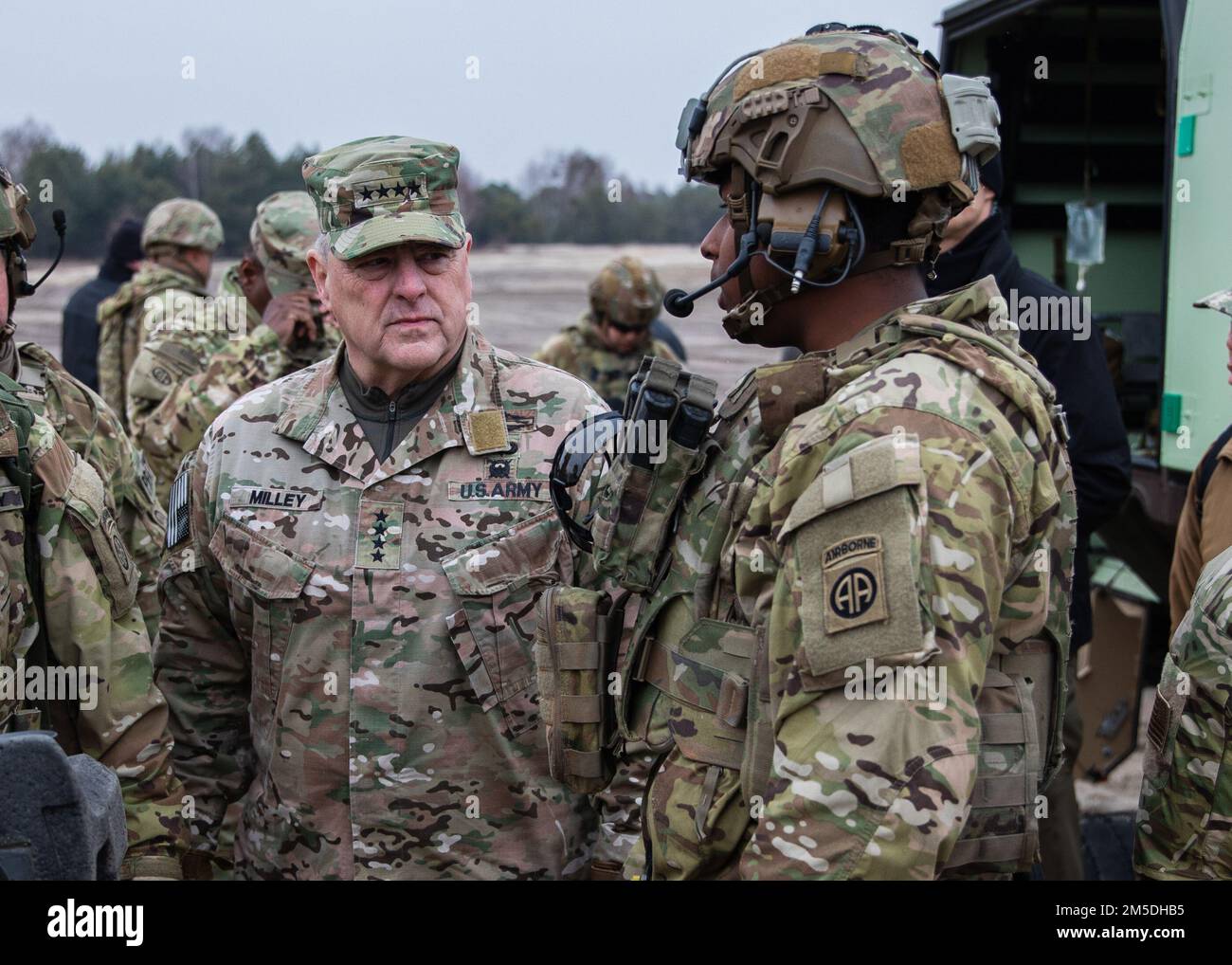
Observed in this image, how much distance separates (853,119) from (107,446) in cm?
246

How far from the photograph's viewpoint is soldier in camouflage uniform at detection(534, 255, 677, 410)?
24.2 ft

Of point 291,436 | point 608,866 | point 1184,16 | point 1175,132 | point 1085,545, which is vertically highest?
point 1184,16

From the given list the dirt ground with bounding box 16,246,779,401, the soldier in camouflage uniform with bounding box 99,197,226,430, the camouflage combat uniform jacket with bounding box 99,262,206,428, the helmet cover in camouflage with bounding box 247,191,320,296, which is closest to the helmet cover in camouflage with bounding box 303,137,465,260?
the helmet cover in camouflage with bounding box 247,191,320,296

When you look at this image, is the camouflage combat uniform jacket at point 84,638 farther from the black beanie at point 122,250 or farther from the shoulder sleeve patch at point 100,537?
the black beanie at point 122,250

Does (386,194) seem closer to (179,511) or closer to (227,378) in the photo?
(179,511)

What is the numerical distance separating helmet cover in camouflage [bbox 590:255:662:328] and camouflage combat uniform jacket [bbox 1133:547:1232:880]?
16.9 ft

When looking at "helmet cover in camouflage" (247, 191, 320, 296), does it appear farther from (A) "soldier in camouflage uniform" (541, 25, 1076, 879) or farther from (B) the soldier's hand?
(A) "soldier in camouflage uniform" (541, 25, 1076, 879)

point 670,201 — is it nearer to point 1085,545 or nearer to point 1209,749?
point 1085,545

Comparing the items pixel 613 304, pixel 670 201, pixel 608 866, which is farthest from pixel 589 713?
pixel 670 201

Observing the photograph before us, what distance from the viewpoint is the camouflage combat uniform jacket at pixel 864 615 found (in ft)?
5.51

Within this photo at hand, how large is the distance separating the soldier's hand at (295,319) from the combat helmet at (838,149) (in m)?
2.74

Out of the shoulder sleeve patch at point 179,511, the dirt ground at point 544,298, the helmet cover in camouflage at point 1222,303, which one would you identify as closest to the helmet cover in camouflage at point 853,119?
the helmet cover in camouflage at point 1222,303

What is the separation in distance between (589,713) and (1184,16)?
372 centimetres

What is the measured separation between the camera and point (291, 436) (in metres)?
2.78
